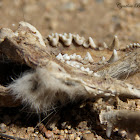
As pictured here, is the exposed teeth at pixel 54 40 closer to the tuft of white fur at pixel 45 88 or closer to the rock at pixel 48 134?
the tuft of white fur at pixel 45 88

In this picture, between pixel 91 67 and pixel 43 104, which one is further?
pixel 91 67

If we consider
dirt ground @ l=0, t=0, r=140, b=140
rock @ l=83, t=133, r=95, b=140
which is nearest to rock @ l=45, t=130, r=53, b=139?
rock @ l=83, t=133, r=95, b=140

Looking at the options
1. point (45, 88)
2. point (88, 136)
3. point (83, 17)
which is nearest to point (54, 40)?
point (45, 88)

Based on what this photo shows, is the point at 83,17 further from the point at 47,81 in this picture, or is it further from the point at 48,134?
the point at 47,81

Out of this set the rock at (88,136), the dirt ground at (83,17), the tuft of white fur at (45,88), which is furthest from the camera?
the dirt ground at (83,17)

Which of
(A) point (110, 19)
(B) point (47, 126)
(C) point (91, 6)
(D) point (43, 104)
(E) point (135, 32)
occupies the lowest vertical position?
(B) point (47, 126)

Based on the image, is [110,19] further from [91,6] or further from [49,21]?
[49,21]

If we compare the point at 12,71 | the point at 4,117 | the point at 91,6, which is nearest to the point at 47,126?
the point at 4,117

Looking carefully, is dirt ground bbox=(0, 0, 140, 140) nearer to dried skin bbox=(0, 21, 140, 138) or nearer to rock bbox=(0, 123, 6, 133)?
dried skin bbox=(0, 21, 140, 138)

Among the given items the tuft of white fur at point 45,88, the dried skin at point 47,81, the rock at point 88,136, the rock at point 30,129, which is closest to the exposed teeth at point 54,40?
the dried skin at point 47,81
